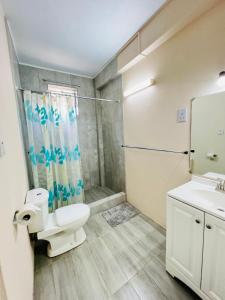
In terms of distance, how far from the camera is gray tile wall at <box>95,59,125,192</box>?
Answer: 7.96 feet

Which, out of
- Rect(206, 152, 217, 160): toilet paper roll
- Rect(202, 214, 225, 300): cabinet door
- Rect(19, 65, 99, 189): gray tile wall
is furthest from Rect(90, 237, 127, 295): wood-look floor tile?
Rect(19, 65, 99, 189): gray tile wall

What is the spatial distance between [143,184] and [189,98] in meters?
1.33

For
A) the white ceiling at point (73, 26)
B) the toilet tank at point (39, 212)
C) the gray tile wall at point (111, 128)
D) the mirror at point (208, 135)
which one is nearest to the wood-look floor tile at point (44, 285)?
the toilet tank at point (39, 212)

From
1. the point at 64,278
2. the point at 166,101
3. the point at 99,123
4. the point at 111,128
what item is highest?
the point at 166,101

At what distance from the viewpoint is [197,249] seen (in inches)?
39.9

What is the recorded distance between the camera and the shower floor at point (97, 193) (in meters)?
2.75

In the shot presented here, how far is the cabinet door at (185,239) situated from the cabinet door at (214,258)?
0.13ft

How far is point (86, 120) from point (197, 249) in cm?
270

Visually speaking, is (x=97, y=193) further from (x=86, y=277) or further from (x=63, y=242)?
(x=86, y=277)

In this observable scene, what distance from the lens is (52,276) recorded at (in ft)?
4.32

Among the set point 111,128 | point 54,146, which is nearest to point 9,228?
point 54,146

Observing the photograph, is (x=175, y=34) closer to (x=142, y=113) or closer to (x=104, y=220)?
(x=142, y=113)

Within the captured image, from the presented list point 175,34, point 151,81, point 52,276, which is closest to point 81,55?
point 151,81

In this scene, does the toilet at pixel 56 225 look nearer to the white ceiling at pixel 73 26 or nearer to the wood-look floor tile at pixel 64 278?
the wood-look floor tile at pixel 64 278
